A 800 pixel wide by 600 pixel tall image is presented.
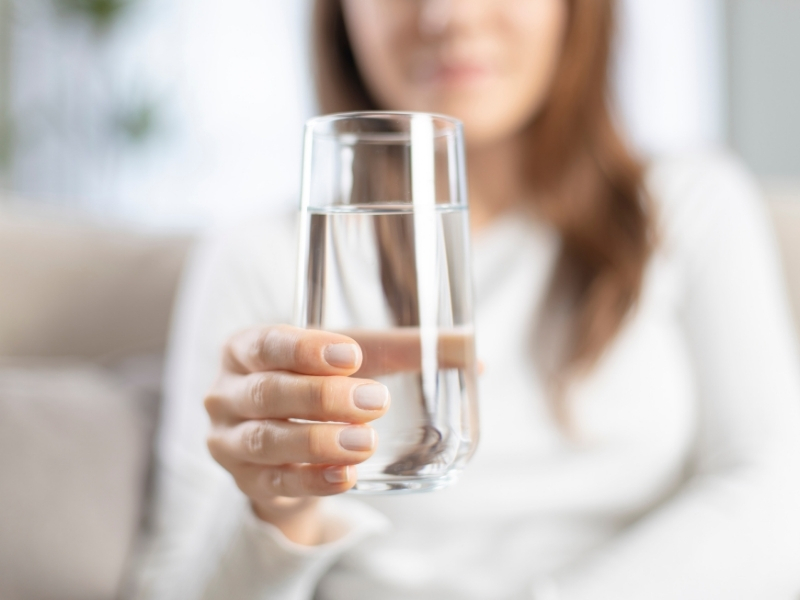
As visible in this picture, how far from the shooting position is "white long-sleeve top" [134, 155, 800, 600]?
0.87 metres

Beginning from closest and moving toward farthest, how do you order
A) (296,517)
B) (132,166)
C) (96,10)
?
(296,517) < (96,10) < (132,166)

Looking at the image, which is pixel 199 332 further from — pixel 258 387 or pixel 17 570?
pixel 258 387

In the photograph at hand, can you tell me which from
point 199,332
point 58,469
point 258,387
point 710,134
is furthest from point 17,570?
point 710,134

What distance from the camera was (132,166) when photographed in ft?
13.6

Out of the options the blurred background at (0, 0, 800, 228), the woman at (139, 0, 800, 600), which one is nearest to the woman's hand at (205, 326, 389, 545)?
the woman at (139, 0, 800, 600)

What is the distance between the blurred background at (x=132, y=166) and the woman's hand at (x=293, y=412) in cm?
44

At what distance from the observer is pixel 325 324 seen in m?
0.48

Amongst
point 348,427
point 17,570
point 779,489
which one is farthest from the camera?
point 779,489

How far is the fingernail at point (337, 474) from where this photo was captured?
1.53 ft

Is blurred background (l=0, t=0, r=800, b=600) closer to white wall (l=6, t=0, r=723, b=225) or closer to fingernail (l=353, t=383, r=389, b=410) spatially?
white wall (l=6, t=0, r=723, b=225)

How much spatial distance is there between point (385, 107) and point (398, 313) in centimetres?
89

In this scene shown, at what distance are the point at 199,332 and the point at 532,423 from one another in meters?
0.47

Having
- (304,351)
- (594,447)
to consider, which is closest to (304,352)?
(304,351)

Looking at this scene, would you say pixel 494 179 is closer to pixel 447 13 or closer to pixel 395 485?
pixel 447 13
